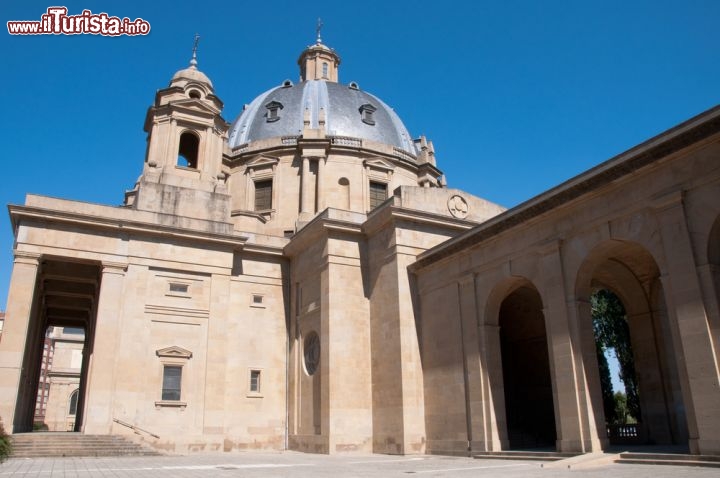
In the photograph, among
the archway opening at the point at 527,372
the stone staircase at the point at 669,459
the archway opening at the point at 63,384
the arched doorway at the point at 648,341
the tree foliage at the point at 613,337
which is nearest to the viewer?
the stone staircase at the point at 669,459

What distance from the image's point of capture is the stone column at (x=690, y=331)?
13.6m

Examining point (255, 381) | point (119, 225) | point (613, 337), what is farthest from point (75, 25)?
point (613, 337)

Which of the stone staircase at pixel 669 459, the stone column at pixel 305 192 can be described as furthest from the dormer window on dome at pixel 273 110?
the stone staircase at pixel 669 459

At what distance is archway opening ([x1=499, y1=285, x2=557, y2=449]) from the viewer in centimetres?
2441

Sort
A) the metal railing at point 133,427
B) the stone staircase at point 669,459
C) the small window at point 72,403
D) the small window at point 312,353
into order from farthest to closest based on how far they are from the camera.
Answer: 1. the small window at point 72,403
2. the small window at point 312,353
3. the metal railing at point 133,427
4. the stone staircase at point 669,459

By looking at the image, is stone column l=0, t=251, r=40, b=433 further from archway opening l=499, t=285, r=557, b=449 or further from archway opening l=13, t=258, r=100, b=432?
archway opening l=499, t=285, r=557, b=449

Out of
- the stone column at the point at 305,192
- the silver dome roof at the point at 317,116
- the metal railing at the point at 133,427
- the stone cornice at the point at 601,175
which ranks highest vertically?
the silver dome roof at the point at 317,116

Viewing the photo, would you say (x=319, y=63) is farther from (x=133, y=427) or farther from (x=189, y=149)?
(x=133, y=427)

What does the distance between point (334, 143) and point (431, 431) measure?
21.4 meters

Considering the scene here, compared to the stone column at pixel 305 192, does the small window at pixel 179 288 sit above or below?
below

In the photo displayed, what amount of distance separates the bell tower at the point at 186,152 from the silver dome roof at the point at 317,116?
8656 mm

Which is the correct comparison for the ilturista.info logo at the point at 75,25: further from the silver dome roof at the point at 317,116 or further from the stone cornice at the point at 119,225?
the silver dome roof at the point at 317,116

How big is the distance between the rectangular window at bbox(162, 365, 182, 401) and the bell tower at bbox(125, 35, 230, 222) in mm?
7366

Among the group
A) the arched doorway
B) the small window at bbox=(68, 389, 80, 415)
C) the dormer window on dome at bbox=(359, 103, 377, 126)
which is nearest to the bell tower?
the dormer window on dome at bbox=(359, 103, 377, 126)
